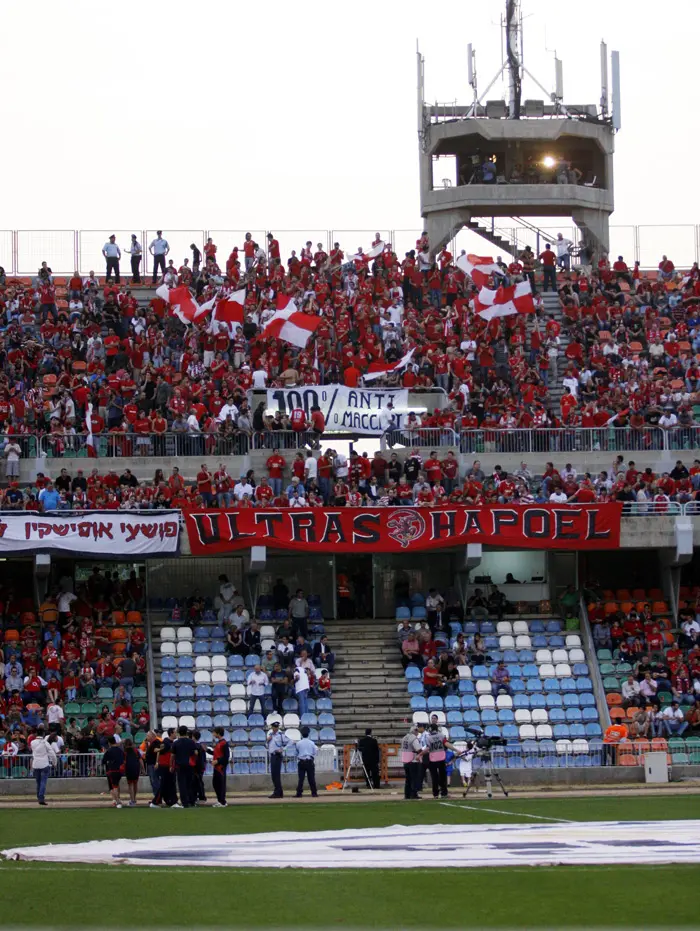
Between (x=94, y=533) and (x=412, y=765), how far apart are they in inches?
425

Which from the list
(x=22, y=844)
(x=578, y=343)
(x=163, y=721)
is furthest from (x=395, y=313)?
(x=22, y=844)

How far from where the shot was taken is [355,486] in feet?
127

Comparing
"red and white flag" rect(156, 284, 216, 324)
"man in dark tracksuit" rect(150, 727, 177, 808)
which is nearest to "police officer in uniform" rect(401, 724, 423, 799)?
"man in dark tracksuit" rect(150, 727, 177, 808)

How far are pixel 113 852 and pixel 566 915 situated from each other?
6836mm

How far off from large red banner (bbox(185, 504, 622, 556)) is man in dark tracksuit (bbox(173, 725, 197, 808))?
10202mm

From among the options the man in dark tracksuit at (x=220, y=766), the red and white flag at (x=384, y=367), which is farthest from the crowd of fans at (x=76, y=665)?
the red and white flag at (x=384, y=367)

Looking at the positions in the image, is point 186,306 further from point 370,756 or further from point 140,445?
point 370,756

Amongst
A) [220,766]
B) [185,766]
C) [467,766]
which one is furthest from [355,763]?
[185,766]

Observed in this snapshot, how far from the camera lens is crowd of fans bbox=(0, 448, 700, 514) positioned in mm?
37719

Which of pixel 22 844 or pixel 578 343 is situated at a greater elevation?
pixel 578 343

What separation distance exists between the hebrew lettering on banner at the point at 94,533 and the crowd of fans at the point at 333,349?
3.14 m

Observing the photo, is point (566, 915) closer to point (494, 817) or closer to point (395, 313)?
point (494, 817)

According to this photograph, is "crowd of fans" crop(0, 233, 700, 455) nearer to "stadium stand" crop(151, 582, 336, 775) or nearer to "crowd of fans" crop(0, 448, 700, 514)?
"crowd of fans" crop(0, 448, 700, 514)

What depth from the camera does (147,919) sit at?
13.2m
